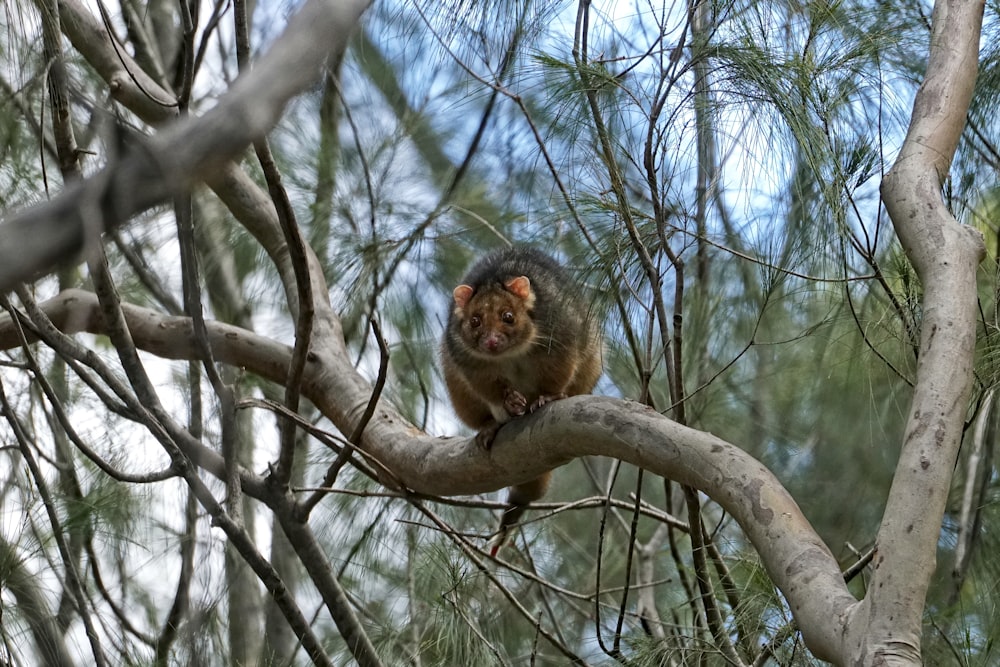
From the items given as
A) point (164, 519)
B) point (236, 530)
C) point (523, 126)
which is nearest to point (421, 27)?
point (523, 126)

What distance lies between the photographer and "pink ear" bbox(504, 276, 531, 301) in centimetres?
368

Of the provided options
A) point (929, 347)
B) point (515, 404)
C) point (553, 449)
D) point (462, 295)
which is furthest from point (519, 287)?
point (929, 347)

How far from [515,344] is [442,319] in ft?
4.25

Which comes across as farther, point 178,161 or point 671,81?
point 671,81

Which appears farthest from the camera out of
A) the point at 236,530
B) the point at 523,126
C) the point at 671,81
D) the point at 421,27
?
the point at 523,126

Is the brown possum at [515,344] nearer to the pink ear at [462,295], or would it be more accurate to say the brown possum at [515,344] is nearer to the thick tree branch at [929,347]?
the pink ear at [462,295]

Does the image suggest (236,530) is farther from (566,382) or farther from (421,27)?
(421,27)

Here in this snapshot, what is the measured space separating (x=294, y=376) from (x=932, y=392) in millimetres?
1868

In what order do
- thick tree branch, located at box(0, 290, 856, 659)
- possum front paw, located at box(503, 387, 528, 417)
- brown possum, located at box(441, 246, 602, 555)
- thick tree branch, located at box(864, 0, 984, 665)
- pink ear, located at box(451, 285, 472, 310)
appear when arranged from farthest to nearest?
pink ear, located at box(451, 285, 472, 310) → brown possum, located at box(441, 246, 602, 555) → possum front paw, located at box(503, 387, 528, 417) → thick tree branch, located at box(0, 290, 856, 659) → thick tree branch, located at box(864, 0, 984, 665)

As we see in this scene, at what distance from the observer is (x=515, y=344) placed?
3578 mm

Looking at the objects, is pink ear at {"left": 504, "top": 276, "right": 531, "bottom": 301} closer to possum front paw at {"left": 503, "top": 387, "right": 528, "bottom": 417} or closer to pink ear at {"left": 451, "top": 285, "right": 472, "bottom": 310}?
pink ear at {"left": 451, "top": 285, "right": 472, "bottom": 310}

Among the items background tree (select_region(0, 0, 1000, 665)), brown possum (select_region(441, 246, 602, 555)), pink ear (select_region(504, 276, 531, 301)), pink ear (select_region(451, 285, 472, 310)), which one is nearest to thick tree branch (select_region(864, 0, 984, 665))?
background tree (select_region(0, 0, 1000, 665))

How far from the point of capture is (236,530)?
2881mm

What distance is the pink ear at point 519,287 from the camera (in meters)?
3.68
